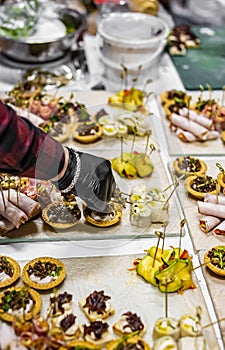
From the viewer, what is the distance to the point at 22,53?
2379mm

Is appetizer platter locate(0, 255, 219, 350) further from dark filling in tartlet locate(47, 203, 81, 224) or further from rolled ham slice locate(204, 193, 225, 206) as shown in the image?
rolled ham slice locate(204, 193, 225, 206)

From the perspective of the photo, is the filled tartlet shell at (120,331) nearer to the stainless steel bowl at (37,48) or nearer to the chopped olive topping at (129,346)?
the chopped olive topping at (129,346)

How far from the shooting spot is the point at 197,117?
2.09 metres

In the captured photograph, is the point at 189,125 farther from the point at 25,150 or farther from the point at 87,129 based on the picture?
the point at 25,150

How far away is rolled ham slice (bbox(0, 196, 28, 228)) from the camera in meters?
1.65

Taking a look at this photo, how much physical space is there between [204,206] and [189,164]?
0.21 metres

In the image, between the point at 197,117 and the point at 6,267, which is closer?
the point at 6,267

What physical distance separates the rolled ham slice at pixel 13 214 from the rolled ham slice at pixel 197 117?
73 centimetres

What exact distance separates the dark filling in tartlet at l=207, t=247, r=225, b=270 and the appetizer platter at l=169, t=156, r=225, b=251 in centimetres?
4

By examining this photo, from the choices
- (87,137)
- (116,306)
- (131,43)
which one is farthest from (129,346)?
(131,43)

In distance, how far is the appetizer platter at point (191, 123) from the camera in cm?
202

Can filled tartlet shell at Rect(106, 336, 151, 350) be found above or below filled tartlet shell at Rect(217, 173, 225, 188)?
above

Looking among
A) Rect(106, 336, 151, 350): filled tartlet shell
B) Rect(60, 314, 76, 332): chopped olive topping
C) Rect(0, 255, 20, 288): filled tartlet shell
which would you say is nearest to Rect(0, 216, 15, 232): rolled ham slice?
Rect(0, 255, 20, 288): filled tartlet shell

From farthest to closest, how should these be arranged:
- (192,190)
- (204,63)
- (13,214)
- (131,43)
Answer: (204,63) < (131,43) < (192,190) < (13,214)
